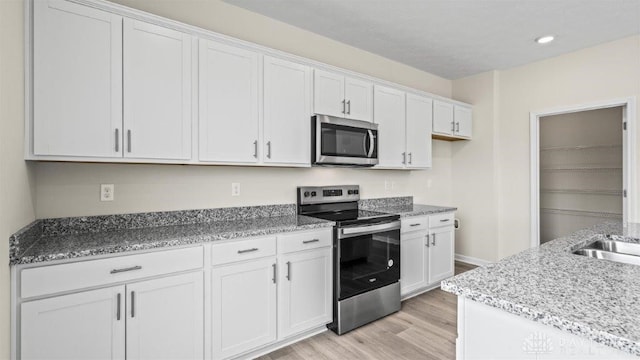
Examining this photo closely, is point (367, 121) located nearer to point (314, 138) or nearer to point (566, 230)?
point (314, 138)

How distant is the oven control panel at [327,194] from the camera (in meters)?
3.06

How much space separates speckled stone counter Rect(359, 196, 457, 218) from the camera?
341 cm

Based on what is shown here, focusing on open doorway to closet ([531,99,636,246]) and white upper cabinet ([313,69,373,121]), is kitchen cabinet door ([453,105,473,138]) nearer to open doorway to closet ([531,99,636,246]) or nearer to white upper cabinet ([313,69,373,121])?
open doorway to closet ([531,99,636,246])

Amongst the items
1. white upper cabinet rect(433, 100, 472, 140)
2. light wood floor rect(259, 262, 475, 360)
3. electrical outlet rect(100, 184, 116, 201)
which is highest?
white upper cabinet rect(433, 100, 472, 140)

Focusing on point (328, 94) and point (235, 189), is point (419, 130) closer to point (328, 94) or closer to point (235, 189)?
point (328, 94)

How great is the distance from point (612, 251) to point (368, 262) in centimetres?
161

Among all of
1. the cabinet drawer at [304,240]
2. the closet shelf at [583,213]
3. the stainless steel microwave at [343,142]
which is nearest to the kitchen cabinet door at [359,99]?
the stainless steel microwave at [343,142]

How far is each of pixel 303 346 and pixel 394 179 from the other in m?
2.32

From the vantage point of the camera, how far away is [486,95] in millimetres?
4328

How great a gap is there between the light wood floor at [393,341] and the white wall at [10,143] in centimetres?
154

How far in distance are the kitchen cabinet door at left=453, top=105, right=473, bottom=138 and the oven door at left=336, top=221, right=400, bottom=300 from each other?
2.03 m

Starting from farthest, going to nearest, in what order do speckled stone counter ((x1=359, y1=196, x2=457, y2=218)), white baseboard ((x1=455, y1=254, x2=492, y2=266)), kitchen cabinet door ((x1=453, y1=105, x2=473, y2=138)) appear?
white baseboard ((x1=455, y1=254, x2=492, y2=266)) → kitchen cabinet door ((x1=453, y1=105, x2=473, y2=138)) → speckled stone counter ((x1=359, y1=196, x2=457, y2=218))

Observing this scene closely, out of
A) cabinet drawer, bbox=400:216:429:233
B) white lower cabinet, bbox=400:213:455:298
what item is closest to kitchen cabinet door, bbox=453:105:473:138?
white lower cabinet, bbox=400:213:455:298

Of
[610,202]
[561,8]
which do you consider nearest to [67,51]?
[561,8]
